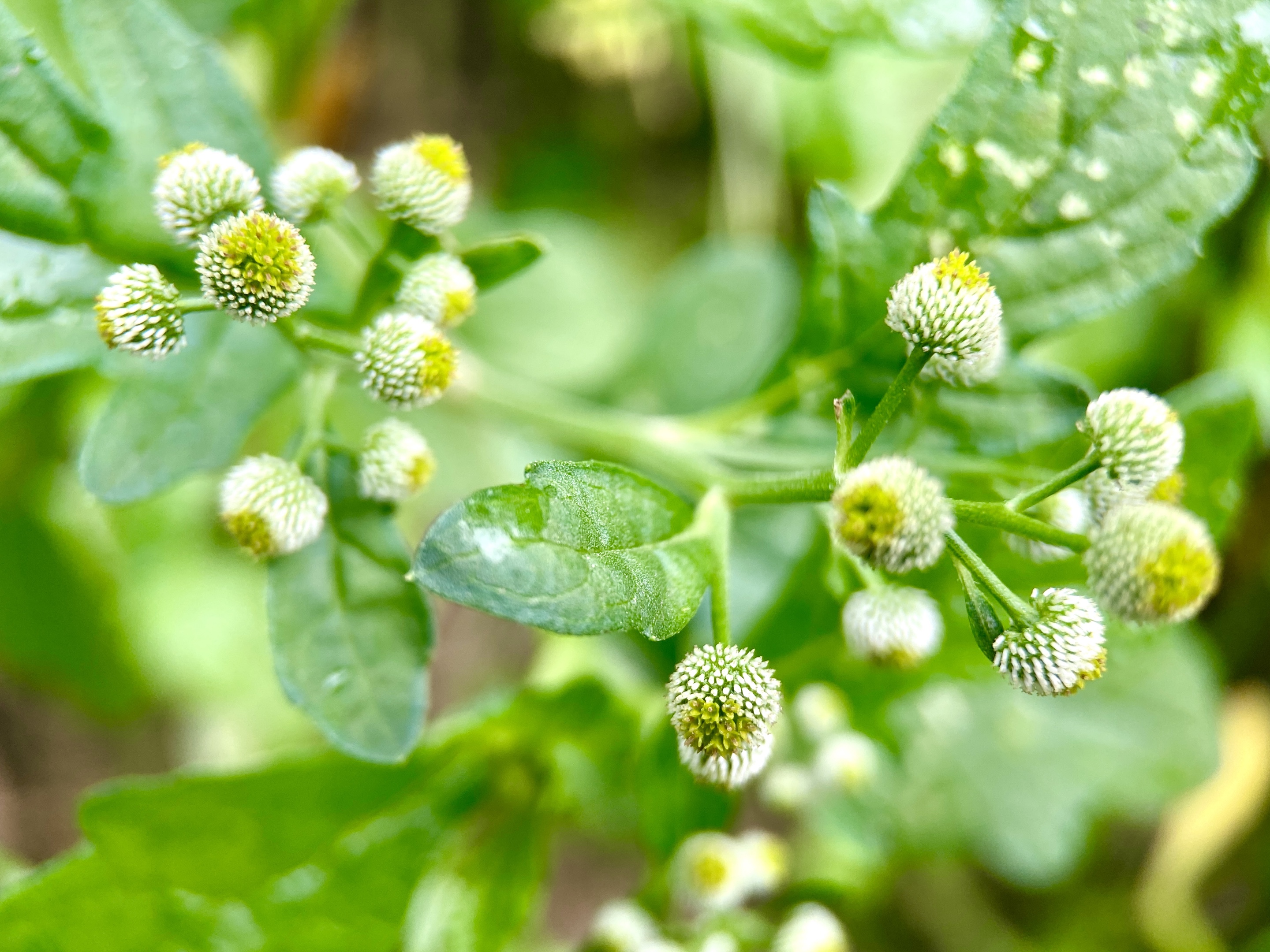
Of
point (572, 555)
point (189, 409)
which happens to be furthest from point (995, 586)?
point (189, 409)

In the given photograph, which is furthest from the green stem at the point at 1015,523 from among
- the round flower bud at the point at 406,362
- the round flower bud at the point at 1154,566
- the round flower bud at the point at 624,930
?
the round flower bud at the point at 624,930

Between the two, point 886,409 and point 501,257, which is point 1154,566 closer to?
point 886,409

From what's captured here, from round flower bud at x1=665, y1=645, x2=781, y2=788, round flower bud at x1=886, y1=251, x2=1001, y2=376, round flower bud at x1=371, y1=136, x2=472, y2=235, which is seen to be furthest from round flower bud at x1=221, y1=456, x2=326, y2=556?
round flower bud at x1=886, y1=251, x2=1001, y2=376

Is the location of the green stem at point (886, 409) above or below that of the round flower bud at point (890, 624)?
above

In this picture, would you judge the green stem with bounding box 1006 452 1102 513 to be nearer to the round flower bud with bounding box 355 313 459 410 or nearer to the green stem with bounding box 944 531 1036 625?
the green stem with bounding box 944 531 1036 625

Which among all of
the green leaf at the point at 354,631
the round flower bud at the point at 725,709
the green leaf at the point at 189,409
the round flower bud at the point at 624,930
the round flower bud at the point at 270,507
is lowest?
the round flower bud at the point at 624,930

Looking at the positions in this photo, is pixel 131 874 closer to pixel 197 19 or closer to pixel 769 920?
pixel 769 920

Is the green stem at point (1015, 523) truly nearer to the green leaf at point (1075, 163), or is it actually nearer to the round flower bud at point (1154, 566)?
the round flower bud at point (1154, 566)
